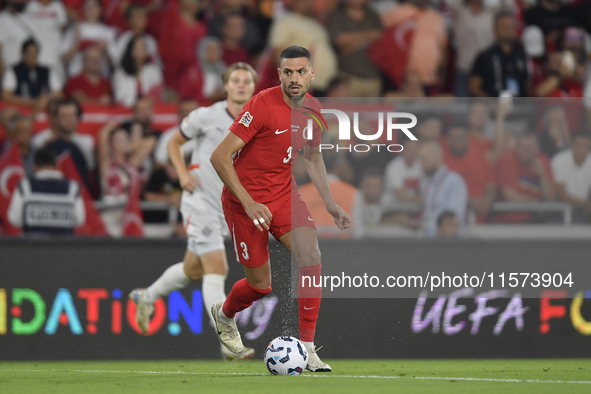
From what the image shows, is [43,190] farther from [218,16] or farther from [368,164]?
[218,16]

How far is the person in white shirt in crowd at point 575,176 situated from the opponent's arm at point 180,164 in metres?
3.47

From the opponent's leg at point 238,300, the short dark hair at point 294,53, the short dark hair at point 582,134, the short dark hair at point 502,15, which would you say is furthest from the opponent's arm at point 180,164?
the short dark hair at point 502,15

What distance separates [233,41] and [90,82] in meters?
1.85

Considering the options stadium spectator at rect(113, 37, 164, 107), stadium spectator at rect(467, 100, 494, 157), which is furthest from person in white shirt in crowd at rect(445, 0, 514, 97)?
stadium spectator at rect(113, 37, 164, 107)

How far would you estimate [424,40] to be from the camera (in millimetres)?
11312

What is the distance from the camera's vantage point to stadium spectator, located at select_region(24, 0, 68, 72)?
1121 centimetres

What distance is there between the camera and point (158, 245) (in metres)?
8.69

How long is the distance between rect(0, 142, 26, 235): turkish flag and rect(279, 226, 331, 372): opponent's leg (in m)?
4.26

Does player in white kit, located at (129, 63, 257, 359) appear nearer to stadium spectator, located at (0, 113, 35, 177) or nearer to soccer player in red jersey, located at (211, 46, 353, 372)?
soccer player in red jersey, located at (211, 46, 353, 372)

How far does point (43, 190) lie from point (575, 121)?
5195mm

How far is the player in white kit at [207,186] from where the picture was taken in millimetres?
7453

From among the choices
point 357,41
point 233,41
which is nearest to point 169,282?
point 233,41

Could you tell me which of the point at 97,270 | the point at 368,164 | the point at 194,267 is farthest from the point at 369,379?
the point at 97,270

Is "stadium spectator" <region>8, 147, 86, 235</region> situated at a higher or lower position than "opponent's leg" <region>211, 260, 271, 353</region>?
higher
